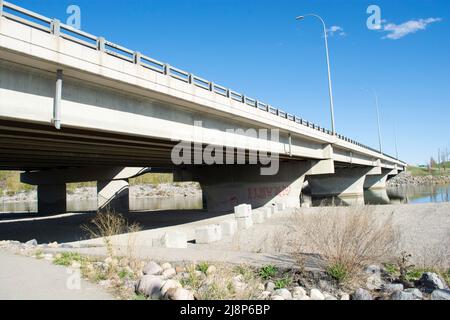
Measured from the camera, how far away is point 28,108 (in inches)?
388

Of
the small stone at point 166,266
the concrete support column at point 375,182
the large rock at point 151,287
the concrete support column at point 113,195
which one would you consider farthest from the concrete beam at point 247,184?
the concrete support column at point 375,182

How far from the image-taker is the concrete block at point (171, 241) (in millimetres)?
12825

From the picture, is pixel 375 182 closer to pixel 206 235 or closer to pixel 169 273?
pixel 206 235

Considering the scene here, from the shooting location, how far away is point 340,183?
6988cm

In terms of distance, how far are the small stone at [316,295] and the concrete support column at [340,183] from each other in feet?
210

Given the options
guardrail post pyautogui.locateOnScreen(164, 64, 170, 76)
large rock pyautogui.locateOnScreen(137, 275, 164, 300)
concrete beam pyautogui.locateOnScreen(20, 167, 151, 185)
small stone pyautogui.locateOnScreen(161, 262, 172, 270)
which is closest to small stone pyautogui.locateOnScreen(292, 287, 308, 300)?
large rock pyautogui.locateOnScreen(137, 275, 164, 300)

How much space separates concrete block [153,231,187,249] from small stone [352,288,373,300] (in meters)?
7.84

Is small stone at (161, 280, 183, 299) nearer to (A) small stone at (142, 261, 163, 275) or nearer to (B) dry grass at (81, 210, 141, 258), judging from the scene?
(A) small stone at (142, 261, 163, 275)

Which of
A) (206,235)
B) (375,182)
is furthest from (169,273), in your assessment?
(375,182)

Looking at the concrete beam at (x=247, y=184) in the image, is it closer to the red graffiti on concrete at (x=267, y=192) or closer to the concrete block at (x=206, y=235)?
the red graffiti on concrete at (x=267, y=192)

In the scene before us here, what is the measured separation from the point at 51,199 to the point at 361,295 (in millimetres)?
42137
